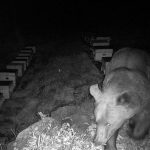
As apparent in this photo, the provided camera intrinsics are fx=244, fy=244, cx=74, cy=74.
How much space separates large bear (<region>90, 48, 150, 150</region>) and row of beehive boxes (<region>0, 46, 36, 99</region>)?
11.5 feet

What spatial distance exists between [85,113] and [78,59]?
461 cm

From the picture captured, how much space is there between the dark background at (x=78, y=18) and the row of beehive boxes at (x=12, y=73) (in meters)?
4.90

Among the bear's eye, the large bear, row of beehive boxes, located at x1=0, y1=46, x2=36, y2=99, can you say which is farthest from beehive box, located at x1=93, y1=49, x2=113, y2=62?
the bear's eye

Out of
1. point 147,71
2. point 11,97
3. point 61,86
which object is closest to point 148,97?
point 147,71

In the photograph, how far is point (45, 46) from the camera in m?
12.8

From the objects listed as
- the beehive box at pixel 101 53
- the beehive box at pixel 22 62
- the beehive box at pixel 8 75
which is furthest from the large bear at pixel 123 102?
the beehive box at pixel 22 62

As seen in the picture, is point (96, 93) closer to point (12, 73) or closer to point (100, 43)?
point (12, 73)

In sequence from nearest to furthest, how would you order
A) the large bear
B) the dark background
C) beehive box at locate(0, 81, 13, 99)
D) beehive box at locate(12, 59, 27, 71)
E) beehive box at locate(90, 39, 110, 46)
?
1. the large bear
2. beehive box at locate(0, 81, 13, 99)
3. beehive box at locate(12, 59, 27, 71)
4. beehive box at locate(90, 39, 110, 46)
5. the dark background

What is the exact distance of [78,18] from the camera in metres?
20.3

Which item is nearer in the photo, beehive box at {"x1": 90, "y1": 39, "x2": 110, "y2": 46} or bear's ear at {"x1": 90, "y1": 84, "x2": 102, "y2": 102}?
bear's ear at {"x1": 90, "y1": 84, "x2": 102, "y2": 102}

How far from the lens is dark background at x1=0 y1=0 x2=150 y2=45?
16188mm

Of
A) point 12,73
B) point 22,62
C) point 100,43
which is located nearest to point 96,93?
point 12,73

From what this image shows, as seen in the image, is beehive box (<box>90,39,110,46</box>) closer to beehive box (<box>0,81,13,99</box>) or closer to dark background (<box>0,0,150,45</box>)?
dark background (<box>0,0,150,45</box>)

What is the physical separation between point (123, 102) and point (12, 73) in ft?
16.3
